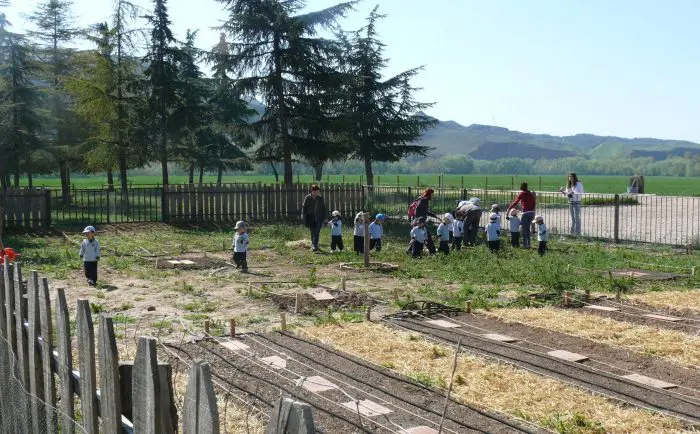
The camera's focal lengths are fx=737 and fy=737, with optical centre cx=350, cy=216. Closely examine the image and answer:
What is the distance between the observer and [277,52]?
99.5 feet

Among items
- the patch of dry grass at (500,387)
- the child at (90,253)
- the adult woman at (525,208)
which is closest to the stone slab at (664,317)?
the patch of dry grass at (500,387)

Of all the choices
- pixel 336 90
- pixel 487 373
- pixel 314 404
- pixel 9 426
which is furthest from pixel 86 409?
pixel 336 90

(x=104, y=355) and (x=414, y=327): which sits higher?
(x=104, y=355)

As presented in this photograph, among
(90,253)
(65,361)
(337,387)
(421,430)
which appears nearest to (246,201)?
(90,253)

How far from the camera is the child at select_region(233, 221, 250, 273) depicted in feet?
49.2

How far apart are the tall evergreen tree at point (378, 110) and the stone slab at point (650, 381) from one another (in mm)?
29936

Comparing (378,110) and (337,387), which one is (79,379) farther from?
(378,110)

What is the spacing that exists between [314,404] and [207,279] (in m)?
8.14

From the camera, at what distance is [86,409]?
12.5 feet

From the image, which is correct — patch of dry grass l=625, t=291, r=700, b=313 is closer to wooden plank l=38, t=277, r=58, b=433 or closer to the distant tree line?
wooden plank l=38, t=277, r=58, b=433

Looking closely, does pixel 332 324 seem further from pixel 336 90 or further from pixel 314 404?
pixel 336 90

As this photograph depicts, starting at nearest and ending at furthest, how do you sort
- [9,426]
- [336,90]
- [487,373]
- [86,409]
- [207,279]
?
[86,409]
[9,426]
[487,373]
[207,279]
[336,90]

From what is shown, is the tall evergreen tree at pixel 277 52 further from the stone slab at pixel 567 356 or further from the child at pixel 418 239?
the stone slab at pixel 567 356

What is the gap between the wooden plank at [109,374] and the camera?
3.37 metres
